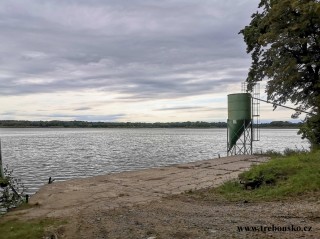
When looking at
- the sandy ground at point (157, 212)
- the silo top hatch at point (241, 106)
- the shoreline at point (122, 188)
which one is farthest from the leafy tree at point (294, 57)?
the sandy ground at point (157, 212)

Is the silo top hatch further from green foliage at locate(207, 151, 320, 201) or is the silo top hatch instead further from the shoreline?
green foliage at locate(207, 151, 320, 201)

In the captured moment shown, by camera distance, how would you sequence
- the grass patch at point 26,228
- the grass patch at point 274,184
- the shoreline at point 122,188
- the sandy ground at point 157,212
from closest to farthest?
the sandy ground at point 157,212, the grass patch at point 26,228, the grass patch at point 274,184, the shoreline at point 122,188

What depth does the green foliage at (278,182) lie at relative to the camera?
388 inches

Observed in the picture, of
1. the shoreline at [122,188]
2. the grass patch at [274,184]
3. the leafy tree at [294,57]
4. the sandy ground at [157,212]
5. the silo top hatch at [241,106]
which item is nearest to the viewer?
the sandy ground at [157,212]

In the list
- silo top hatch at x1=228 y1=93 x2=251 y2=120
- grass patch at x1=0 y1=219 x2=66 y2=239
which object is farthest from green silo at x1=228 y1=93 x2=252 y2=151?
grass patch at x1=0 y1=219 x2=66 y2=239

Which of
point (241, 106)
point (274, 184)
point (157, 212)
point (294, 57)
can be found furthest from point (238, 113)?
point (157, 212)

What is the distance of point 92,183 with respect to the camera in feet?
48.0

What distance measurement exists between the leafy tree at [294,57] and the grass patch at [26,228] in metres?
16.7

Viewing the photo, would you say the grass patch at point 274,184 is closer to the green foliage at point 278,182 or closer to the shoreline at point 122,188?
the green foliage at point 278,182

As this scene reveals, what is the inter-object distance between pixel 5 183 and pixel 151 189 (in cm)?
648

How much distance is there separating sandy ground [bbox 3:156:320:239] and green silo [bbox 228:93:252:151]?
528 inches

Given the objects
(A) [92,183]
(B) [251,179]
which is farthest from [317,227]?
(A) [92,183]

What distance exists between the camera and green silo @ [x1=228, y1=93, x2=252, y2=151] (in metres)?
26.7

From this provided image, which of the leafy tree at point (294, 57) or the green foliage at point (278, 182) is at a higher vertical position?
the leafy tree at point (294, 57)
